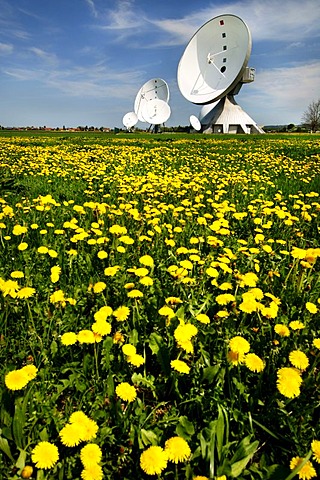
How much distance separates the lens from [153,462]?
1.05 m

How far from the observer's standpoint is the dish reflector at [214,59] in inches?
1622

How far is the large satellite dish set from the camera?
41188 mm

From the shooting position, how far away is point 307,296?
2.31 meters

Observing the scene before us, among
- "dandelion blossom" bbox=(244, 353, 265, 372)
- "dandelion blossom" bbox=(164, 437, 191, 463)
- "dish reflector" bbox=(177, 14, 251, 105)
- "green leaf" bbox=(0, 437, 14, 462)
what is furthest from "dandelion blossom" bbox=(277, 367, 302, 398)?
"dish reflector" bbox=(177, 14, 251, 105)

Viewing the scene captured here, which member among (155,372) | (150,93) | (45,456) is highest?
(150,93)

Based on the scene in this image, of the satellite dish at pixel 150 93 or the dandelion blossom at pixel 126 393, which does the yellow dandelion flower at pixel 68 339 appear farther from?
the satellite dish at pixel 150 93

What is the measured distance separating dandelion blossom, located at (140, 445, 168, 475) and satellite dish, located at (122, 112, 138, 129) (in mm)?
61530

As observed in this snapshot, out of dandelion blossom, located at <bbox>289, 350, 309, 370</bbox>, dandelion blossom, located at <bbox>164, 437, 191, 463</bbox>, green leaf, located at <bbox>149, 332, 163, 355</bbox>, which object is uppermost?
dandelion blossom, located at <bbox>289, 350, 309, 370</bbox>

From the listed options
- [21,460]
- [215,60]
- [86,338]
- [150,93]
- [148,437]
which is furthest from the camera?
[150,93]

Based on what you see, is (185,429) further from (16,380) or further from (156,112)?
(156,112)

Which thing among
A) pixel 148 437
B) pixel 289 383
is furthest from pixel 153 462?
pixel 289 383

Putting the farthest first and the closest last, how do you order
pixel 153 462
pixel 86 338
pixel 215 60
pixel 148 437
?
pixel 215 60 < pixel 86 338 < pixel 148 437 < pixel 153 462

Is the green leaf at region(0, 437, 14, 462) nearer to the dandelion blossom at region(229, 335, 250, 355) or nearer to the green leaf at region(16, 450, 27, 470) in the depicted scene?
the green leaf at region(16, 450, 27, 470)

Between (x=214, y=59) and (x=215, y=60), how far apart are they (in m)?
0.19
